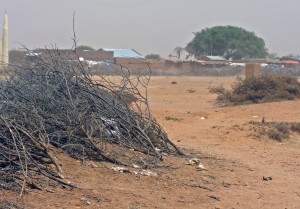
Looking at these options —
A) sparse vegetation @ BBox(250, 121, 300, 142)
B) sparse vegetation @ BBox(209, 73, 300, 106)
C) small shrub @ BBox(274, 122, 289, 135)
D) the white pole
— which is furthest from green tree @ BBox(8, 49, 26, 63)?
sparse vegetation @ BBox(209, 73, 300, 106)

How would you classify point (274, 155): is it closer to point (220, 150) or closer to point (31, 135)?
point (220, 150)

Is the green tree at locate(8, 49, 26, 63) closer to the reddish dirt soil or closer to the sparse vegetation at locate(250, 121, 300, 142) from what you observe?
the reddish dirt soil

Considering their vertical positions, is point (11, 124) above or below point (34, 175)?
above

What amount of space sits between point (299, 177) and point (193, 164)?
69.9 inches

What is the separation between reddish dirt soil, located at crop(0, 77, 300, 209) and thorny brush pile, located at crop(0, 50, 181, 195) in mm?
280

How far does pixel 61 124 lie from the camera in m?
9.50

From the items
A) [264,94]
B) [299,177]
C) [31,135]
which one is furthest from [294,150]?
[264,94]

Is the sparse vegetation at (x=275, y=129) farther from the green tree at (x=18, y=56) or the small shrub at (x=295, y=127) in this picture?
the green tree at (x=18, y=56)

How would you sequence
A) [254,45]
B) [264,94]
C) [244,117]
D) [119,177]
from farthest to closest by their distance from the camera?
1. [254,45]
2. [264,94]
3. [244,117]
4. [119,177]

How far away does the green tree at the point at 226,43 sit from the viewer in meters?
91.7

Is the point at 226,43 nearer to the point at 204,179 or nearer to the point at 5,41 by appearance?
the point at 5,41

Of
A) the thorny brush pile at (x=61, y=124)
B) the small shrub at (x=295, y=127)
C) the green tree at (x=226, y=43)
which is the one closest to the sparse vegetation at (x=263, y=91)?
the small shrub at (x=295, y=127)

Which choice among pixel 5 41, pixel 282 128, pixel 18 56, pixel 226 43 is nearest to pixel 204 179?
pixel 18 56

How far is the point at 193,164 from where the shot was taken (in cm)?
1095
